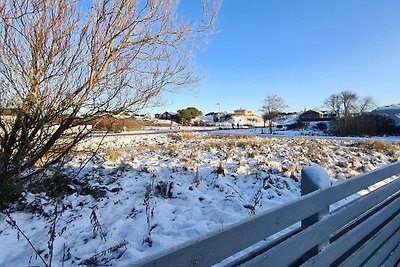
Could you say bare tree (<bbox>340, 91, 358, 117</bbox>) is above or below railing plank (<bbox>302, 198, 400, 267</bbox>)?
above

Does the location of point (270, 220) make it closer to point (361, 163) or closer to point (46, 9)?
point (46, 9)

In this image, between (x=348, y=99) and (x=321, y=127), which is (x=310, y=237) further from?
(x=348, y=99)

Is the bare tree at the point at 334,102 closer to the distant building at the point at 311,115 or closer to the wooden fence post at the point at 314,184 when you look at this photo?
the distant building at the point at 311,115

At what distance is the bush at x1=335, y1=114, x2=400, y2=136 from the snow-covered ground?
22.4m

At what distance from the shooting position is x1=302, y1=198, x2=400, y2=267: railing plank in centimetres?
162

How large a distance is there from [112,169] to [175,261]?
6.87 metres

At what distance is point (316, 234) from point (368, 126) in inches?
1232

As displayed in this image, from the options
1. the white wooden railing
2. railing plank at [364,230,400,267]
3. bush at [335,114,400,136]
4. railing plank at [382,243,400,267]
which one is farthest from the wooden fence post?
bush at [335,114,400,136]

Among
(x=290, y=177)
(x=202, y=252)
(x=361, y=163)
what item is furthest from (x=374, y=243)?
(x=361, y=163)

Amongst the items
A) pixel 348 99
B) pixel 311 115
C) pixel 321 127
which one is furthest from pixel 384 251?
pixel 311 115

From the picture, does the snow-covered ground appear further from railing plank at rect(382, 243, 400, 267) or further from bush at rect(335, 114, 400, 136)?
bush at rect(335, 114, 400, 136)

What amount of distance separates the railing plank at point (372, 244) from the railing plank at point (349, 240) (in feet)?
0.23

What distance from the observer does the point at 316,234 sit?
1603 millimetres

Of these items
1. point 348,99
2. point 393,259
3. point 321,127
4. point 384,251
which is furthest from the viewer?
point 348,99
